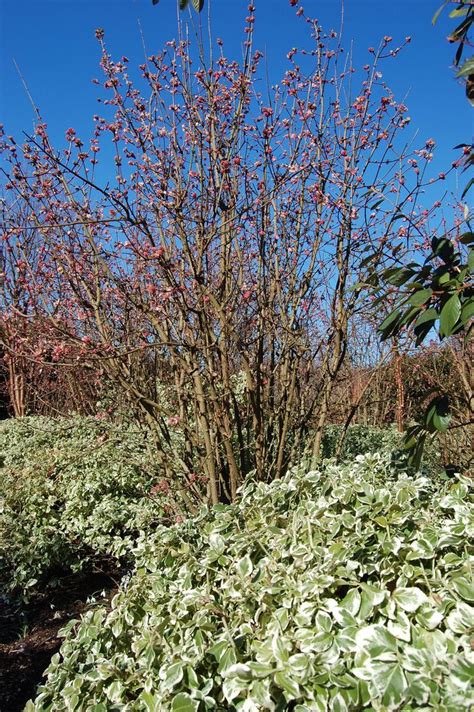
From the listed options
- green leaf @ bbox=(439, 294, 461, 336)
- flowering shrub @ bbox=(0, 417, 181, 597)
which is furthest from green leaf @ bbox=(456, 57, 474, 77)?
flowering shrub @ bbox=(0, 417, 181, 597)

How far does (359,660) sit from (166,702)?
52cm

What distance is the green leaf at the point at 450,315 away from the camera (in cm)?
150

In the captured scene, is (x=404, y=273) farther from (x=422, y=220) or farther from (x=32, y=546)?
(x=32, y=546)

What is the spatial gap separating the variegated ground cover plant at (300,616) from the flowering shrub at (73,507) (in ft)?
5.29

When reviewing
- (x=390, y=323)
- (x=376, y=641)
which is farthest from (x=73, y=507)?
(x=376, y=641)

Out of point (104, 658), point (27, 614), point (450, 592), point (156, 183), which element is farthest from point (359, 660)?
point (27, 614)

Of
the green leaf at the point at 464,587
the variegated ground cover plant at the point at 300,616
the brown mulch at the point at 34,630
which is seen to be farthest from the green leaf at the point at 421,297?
the brown mulch at the point at 34,630

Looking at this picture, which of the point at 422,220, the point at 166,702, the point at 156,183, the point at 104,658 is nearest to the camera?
the point at 166,702

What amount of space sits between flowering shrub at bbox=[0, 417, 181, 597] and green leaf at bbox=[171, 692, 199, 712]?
2149 millimetres

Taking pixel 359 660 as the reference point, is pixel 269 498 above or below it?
above

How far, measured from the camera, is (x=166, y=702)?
4.59 ft

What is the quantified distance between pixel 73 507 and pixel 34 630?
90 cm

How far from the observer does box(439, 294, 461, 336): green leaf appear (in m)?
1.50

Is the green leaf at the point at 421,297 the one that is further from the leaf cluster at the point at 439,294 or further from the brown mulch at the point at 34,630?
the brown mulch at the point at 34,630
